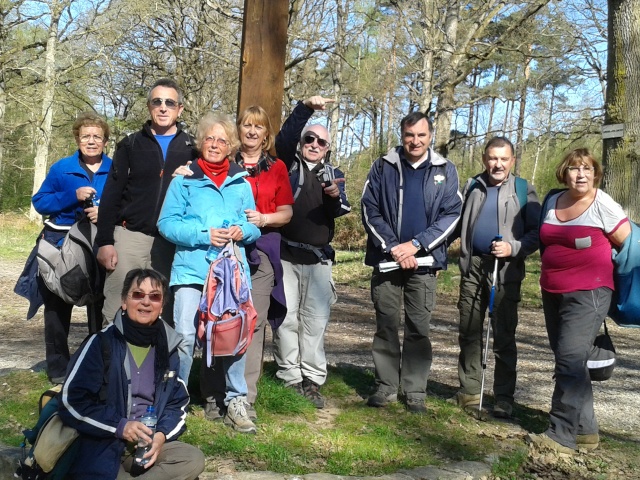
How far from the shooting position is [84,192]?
492 cm

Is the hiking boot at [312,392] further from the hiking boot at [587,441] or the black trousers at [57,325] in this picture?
the hiking boot at [587,441]

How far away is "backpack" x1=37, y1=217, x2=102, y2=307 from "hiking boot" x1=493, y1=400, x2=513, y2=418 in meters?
3.20

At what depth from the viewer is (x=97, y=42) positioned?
24688mm

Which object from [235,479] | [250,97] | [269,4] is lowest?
[235,479]

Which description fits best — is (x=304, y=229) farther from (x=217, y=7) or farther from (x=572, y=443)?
(x=217, y=7)

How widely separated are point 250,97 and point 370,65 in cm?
2941

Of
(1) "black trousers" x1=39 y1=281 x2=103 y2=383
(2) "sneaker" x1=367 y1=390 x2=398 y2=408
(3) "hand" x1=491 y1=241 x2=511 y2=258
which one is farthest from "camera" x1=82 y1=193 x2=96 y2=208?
(3) "hand" x1=491 y1=241 x2=511 y2=258

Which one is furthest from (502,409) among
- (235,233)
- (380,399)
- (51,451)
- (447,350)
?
(51,451)

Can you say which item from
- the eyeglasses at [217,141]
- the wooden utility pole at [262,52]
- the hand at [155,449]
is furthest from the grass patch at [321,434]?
the wooden utility pole at [262,52]

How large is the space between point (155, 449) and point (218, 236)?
53.6 inches

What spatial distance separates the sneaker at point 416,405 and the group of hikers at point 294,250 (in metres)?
0.03

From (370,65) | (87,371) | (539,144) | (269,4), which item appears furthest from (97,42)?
(87,371)

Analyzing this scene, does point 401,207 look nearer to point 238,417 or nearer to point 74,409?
point 238,417

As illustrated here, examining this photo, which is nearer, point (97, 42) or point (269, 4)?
point (269, 4)
